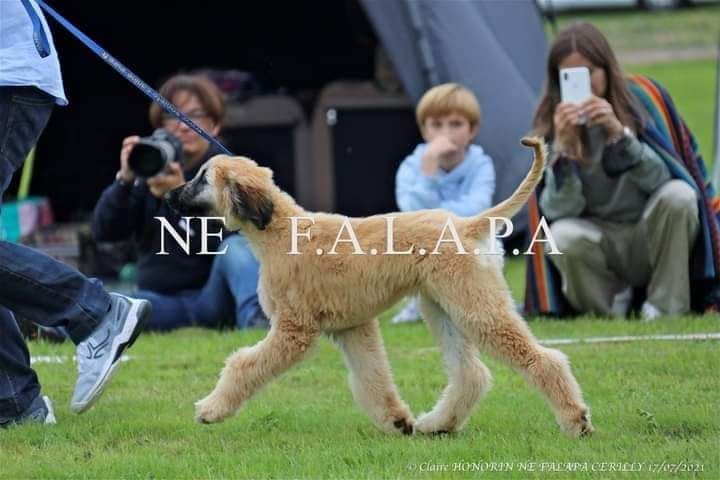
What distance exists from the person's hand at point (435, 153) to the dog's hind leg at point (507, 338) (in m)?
2.70

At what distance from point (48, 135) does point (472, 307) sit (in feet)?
22.1

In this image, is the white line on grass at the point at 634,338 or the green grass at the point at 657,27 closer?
the white line on grass at the point at 634,338

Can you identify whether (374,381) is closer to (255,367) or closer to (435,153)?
(255,367)

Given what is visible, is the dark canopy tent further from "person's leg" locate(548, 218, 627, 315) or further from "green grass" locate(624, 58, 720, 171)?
"green grass" locate(624, 58, 720, 171)

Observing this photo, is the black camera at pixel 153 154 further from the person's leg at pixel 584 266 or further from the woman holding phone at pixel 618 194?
the person's leg at pixel 584 266

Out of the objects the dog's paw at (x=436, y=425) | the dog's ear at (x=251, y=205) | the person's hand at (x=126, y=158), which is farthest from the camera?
the person's hand at (x=126, y=158)

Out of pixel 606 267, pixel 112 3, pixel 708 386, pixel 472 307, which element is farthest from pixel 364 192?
pixel 472 307

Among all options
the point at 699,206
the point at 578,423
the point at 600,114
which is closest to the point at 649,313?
the point at 699,206

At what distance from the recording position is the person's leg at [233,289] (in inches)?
259

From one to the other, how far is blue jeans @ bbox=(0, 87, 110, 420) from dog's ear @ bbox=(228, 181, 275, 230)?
0.64 metres

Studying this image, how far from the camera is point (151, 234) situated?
672cm

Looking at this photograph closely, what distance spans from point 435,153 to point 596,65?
898 mm

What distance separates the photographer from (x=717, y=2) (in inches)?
1113

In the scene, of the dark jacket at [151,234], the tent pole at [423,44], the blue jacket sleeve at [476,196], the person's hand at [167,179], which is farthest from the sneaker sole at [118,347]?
the tent pole at [423,44]
